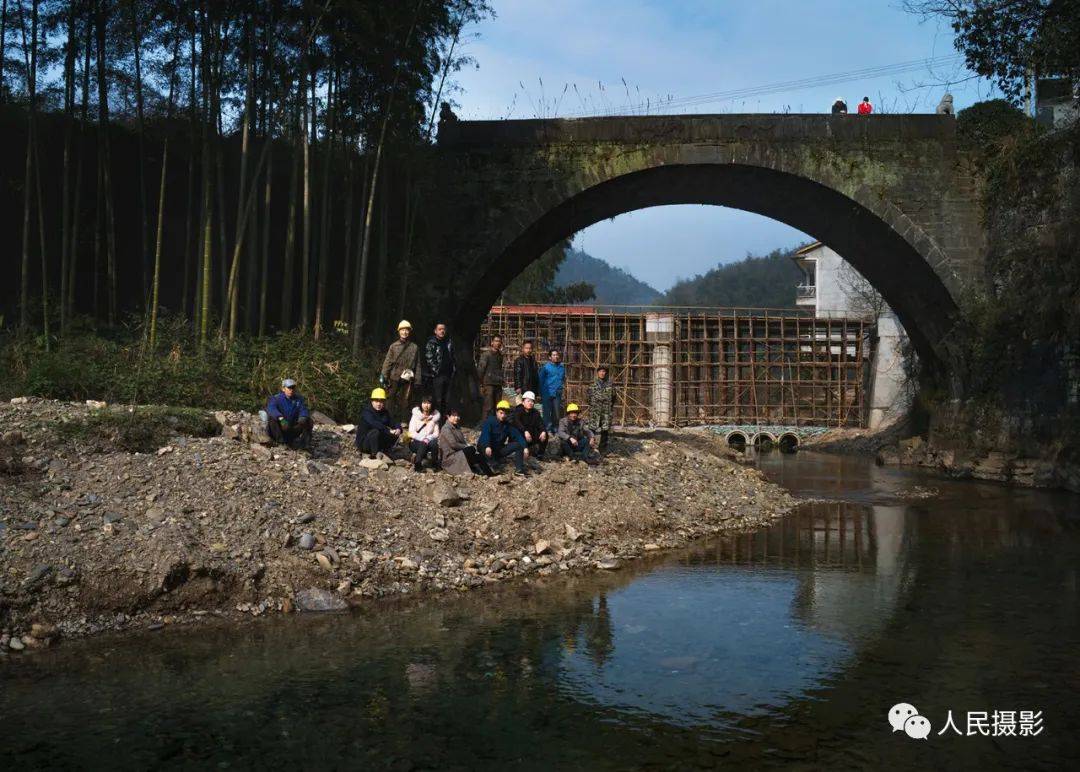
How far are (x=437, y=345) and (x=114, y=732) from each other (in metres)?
7.84

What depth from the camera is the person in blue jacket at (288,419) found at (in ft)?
33.3

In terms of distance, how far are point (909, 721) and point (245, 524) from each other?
208 inches

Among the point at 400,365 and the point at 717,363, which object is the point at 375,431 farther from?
the point at 717,363

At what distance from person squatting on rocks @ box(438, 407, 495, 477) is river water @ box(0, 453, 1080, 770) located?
2.50 metres

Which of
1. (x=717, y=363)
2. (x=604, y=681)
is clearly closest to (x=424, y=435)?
(x=604, y=681)

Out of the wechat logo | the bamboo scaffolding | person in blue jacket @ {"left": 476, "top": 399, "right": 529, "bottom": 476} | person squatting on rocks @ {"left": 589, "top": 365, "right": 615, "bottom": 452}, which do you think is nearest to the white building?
Result: the bamboo scaffolding

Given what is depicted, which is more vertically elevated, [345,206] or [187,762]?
[345,206]

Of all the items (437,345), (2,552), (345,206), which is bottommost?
(2,552)

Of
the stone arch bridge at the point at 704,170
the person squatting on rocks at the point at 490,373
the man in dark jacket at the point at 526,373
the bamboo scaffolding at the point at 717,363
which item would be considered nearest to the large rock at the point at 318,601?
the man in dark jacket at the point at 526,373

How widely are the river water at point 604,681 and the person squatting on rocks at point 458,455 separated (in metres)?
2.50

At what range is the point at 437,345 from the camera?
12375 mm

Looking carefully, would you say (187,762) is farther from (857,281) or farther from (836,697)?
(857,281)

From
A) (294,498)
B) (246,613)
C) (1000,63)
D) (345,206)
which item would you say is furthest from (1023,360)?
(246,613)

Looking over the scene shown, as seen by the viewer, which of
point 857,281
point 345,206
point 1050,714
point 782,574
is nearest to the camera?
point 1050,714
